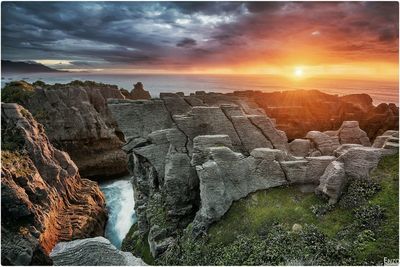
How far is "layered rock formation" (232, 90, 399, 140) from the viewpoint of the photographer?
49062 mm

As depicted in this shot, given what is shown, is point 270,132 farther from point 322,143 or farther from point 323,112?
point 323,112

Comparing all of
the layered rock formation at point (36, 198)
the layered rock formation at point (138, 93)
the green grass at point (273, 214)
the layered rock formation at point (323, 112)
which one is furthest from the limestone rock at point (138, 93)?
the green grass at point (273, 214)

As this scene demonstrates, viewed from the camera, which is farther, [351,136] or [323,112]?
[323,112]

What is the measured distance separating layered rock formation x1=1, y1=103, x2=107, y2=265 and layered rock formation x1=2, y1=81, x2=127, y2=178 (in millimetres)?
20215

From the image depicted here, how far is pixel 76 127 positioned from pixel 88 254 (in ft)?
191

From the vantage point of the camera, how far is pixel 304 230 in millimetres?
22328

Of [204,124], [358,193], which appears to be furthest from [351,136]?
[204,124]

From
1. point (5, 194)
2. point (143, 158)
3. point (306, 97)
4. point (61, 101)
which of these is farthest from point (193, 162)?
point (61, 101)

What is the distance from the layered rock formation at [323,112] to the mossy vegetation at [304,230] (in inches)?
990

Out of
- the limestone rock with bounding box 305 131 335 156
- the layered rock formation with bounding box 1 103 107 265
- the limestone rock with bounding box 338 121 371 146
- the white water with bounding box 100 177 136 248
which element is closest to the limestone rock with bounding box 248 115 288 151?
the limestone rock with bounding box 305 131 335 156

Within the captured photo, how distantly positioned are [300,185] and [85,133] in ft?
181

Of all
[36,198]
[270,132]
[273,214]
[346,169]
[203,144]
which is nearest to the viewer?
[273,214]

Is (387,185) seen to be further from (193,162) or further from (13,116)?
(13,116)

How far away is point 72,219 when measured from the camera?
4125cm
